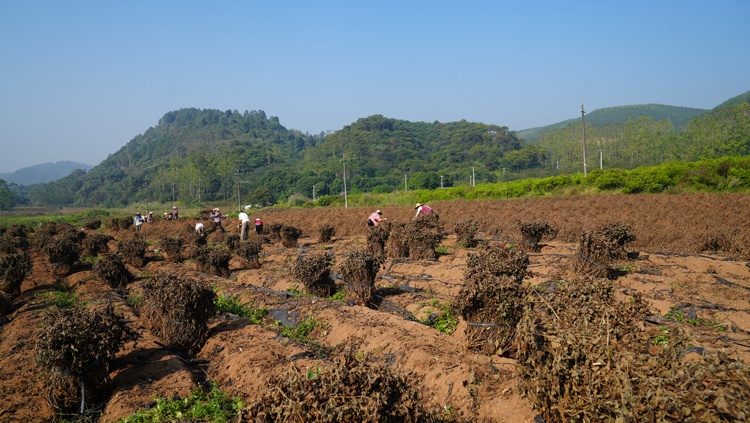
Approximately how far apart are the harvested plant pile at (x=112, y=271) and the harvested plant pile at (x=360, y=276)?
7.01m

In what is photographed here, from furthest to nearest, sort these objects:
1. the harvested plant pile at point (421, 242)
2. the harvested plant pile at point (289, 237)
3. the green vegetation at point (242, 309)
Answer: the harvested plant pile at point (289, 237) < the harvested plant pile at point (421, 242) < the green vegetation at point (242, 309)

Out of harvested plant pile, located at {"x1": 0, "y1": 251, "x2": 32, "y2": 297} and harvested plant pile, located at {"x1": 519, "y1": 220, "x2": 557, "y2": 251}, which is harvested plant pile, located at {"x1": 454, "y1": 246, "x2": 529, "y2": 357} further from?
harvested plant pile, located at {"x1": 0, "y1": 251, "x2": 32, "y2": 297}

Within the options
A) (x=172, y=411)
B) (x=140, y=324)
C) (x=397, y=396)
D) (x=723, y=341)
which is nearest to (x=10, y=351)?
(x=140, y=324)

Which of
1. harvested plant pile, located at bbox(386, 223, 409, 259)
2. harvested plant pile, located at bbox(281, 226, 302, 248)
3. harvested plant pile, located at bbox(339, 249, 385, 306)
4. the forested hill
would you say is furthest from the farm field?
the forested hill

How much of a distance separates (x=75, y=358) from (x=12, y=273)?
8.30 m

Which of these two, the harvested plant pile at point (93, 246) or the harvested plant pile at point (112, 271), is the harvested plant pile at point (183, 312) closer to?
the harvested plant pile at point (112, 271)

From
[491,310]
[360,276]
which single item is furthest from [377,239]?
[491,310]

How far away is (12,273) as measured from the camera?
38.8 ft

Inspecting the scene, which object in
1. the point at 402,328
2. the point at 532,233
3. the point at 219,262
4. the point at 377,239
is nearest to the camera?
the point at 402,328

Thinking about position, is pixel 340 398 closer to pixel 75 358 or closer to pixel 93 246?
pixel 75 358

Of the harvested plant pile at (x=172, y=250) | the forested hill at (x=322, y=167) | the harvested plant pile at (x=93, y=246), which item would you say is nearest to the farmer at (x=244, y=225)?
the harvested plant pile at (x=172, y=250)

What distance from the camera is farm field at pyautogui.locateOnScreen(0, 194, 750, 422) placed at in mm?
5605

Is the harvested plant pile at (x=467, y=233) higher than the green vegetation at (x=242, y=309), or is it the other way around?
the harvested plant pile at (x=467, y=233)

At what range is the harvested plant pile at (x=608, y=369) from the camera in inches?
126
